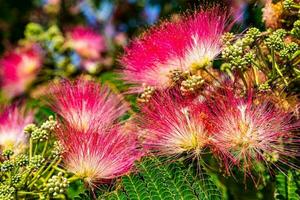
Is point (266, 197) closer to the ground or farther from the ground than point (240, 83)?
closer to the ground

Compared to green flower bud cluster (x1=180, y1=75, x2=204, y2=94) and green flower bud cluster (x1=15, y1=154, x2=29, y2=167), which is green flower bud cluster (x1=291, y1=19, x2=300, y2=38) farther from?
green flower bud cluster (x1=15, y1=154, x2=29, y2=167)

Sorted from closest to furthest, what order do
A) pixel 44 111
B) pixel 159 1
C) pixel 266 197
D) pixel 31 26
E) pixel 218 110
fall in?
pixel 218 110 < pixel 266 197 < pixel 44 111 < pixel 31 26 < pixel 159 1

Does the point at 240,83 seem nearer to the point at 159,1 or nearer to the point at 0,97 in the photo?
the point at 159,1

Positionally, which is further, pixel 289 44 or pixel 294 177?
pixel 294 177

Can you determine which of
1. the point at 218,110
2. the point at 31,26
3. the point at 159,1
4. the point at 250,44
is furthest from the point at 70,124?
the point at 159,1

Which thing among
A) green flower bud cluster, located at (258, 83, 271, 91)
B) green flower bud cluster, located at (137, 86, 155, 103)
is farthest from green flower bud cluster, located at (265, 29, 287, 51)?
green flower bud cluster, located at (137, 86, 155, 103)

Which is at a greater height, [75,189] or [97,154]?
[97,154]

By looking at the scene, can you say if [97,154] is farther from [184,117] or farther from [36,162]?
[184,117]

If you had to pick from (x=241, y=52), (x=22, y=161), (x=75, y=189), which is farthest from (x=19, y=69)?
(x=241, y=52)
